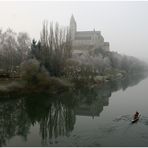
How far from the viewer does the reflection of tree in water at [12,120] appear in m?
11.3

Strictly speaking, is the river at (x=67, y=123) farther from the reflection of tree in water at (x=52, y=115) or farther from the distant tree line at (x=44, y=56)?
the distant tree line at (x=44, y=56)

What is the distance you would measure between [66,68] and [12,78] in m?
7.14

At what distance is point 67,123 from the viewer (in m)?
13.2

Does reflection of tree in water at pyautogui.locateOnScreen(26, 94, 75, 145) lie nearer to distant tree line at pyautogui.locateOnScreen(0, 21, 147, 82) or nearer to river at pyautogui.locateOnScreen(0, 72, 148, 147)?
river at pyautogui.locateOnScreen(0, 72, 148, 147)

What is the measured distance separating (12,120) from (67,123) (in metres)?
3.44

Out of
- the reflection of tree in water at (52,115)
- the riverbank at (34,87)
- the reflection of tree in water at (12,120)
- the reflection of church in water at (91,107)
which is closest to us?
the reflection of tree in water at (12,120)

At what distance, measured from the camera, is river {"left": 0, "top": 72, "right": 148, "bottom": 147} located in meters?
10.2

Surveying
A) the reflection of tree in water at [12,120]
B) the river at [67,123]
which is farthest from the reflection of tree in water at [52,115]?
the reflection of tree in water at [12,120]

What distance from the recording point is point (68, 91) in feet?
77.2

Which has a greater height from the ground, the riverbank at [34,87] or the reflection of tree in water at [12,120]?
the riverbank at [34,87]

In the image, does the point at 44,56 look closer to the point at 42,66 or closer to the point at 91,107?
the point at 42,66

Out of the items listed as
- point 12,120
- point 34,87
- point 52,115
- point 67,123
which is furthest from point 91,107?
point 12,120

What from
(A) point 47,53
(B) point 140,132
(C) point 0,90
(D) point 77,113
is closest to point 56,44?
(A) point 47,53

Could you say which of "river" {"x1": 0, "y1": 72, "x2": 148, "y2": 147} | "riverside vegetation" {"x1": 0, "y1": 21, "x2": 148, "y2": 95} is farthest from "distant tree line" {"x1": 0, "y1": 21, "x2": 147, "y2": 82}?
"river" {"x1": 0, "y1": 72, "x2": 148, "y2": 147}
